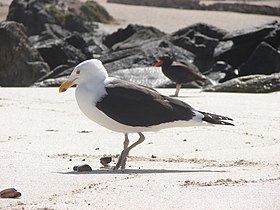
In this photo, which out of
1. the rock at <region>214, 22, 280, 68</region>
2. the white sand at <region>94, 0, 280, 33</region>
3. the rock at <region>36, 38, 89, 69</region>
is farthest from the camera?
the white sand at <region>94, 0, 280, 33</region>

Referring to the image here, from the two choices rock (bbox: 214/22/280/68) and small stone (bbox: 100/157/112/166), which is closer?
small stone (bbox: 100/157/112/166)

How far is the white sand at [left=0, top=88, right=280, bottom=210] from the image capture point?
525cm

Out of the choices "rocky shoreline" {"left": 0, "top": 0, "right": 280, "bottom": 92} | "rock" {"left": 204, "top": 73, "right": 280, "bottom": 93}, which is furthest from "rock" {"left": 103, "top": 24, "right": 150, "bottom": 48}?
"rock" {"left": 204, "top": 73, "right": 280, "bottom": 93}

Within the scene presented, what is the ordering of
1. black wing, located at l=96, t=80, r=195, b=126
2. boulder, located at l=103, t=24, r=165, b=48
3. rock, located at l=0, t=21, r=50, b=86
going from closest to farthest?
black wing, located at l=96, t=80, r=195, b=126 → rock, located at l=0, t=21, r=50, b=86 → boulder, located at l=103, t=24, r=165, b=48

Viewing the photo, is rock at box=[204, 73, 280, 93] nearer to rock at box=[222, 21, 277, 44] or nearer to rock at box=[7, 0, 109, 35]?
rock at box=[222, 21, 277, 44]

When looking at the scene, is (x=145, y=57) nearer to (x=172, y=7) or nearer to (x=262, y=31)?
(x=262, y=31)

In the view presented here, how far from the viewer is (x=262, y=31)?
24.0 metres

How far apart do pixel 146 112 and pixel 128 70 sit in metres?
12.0

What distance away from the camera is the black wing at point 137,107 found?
6934 millimetres

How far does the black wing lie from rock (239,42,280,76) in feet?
44.0

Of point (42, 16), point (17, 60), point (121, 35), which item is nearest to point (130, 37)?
point (121, 35)

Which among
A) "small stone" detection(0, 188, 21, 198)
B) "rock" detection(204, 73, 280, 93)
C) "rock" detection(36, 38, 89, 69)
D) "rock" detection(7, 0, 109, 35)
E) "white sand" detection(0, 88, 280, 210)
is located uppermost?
"small stone" detection(0, 188, 21, 198)

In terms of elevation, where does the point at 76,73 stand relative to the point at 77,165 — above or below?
above

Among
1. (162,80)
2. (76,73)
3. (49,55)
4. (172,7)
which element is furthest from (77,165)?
(172,7)
